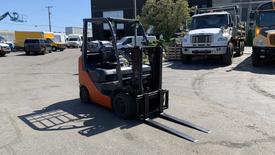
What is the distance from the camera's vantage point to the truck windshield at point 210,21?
52.5 feet

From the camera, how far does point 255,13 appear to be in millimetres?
14852

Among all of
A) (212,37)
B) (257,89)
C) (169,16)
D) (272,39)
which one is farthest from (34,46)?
(257,89)

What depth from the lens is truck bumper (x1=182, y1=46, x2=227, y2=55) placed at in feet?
48.7

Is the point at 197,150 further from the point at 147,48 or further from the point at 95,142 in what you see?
the point at 147,48

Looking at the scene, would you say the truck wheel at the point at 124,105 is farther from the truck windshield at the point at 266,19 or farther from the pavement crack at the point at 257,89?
the truck windshield at the point at 266,19

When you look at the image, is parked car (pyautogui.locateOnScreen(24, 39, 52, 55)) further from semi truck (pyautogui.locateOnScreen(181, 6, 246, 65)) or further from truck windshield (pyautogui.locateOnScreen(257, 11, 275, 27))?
truck windshield (pyautogui.locateOnScreen(257, 11, 275, 27))

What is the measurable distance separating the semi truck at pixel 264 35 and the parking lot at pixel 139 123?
10.7 feet

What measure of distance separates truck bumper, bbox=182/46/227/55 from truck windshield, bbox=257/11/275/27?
2.05 meters

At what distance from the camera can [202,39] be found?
15141mm

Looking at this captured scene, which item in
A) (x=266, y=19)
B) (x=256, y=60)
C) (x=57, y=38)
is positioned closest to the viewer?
(x=256, y=60)

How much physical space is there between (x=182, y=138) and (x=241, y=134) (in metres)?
1.09

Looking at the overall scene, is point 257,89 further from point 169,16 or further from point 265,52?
point 169,16

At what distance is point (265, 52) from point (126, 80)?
29.7ft

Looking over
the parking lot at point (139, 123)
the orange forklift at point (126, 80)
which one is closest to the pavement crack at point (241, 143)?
the parking lot at point (139, 123)
